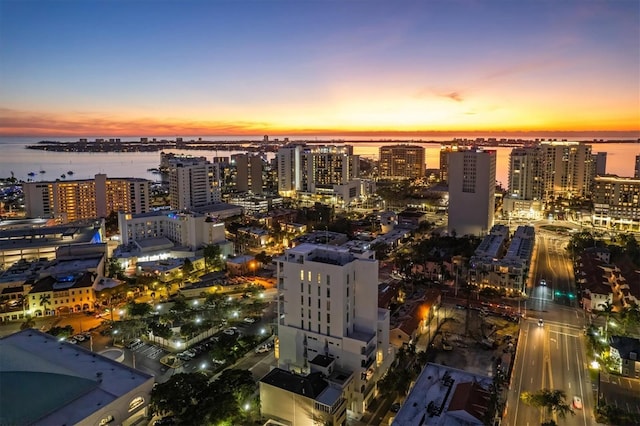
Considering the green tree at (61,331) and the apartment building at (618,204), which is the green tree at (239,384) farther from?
the apartment building at (618,204)

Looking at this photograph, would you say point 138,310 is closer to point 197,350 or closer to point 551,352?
point 197,350

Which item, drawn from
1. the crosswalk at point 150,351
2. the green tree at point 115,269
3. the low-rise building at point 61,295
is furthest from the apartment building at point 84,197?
the crosswalk at point 150,351

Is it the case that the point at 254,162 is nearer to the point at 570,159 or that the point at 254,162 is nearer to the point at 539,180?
the point at 539,180

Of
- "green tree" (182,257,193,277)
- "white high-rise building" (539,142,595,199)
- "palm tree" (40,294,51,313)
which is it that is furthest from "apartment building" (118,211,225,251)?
"white high-rise building" (539,142,595,199)

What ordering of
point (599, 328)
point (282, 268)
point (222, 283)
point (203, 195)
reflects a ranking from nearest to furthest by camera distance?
point (282, 268), point (599, 328), point (222, 283), point (203, 195)

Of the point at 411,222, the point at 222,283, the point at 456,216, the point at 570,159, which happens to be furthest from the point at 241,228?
the point at 570,159

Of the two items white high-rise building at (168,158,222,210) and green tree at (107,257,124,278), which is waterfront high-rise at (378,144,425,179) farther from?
green tree at (107,257,124,278)

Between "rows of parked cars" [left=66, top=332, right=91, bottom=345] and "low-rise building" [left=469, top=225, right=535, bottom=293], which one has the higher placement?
"low-rise building" [left=469, top=225, right=535, bottom=293]
